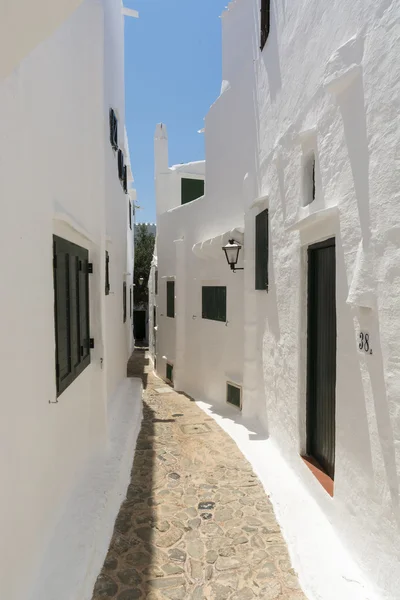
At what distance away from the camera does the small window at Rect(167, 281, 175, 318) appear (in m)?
10.9

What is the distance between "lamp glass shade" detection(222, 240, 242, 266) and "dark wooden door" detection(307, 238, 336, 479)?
7.99ft

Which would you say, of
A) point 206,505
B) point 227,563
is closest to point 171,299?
point 206,505

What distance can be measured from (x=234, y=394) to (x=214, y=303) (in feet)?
6.17

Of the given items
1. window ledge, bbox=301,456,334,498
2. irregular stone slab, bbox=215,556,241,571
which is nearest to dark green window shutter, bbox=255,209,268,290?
window ledge, bbox=301,456,334,498

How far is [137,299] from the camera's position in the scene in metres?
23.0

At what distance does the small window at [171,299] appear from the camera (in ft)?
35.9

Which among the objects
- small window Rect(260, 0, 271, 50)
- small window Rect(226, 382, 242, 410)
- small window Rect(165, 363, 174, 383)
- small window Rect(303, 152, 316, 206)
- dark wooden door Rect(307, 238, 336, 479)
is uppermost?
small window Rect(260, 0, 271, 50)

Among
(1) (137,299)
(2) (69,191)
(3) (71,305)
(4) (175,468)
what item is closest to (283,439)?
(4) (175,468)

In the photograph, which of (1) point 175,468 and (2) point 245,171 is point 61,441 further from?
(2) point 245,171

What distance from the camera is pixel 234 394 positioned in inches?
277

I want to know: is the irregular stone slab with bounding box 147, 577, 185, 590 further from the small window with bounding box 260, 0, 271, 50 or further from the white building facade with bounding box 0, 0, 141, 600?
the small window with bounding box 260, 0, 271, 50

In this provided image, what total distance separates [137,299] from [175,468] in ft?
61.6

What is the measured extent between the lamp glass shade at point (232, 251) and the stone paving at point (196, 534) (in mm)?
2709

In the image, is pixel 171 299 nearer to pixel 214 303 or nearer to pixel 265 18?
pixel 214 303
